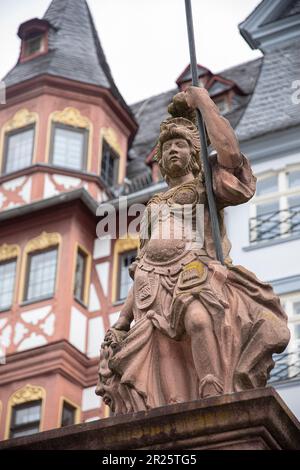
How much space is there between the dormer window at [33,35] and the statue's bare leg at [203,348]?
20892 millimetres

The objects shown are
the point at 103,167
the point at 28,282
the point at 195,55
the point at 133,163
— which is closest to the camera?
the point at 195,55

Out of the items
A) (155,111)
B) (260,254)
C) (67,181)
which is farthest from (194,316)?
(155,111)

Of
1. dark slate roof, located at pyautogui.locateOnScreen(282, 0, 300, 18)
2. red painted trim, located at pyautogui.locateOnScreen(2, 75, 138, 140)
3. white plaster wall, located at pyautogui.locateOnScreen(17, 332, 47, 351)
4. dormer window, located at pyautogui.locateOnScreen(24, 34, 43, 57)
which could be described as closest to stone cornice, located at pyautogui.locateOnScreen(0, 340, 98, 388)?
white plaster wall, located at pyautogui.locateOnScreen(17, 332, 47, 351)

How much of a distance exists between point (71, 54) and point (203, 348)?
66.7 ft

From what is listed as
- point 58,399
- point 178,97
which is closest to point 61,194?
point 58,399

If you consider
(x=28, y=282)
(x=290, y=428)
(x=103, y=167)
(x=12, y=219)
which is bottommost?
(x=290, y=428)

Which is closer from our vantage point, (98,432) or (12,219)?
(98,432)

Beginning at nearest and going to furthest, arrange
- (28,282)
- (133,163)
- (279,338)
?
1. (279,338)
2. (28,282)
3. (133,163)

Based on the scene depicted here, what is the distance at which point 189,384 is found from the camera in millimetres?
6098

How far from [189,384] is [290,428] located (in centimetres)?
83

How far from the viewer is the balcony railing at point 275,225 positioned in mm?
19328

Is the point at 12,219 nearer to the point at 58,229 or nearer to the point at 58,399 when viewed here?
the point at 58,229

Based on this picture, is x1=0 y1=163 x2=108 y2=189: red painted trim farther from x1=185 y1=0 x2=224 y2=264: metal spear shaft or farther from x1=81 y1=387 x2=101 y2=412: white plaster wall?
x1=185 y1=0 x2=224 y2=264: metal spear shaft

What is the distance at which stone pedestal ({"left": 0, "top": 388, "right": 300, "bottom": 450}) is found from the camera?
5.29 metres
